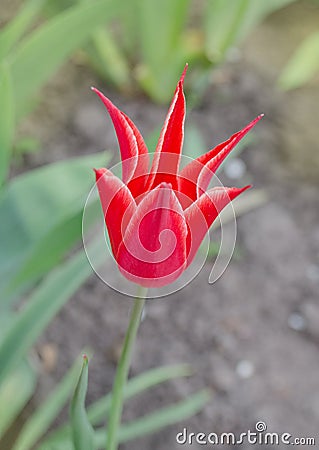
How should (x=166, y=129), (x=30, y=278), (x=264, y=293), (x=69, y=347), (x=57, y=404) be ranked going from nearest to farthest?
1. (x=166, y=129)
2. (x=30, y=278)
3. (x=57, y=404)
4. (x=69, y=347)
5. (x=264, y=293)

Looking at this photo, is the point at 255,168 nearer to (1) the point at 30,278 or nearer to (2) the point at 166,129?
(1) the point at 30,278

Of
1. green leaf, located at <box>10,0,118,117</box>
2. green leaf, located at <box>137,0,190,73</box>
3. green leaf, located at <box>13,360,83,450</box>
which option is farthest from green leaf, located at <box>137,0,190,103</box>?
green leaf, located at <box>13,360,83,450</box>

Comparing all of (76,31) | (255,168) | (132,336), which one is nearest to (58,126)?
(255,168)

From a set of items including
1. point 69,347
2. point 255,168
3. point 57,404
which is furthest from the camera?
point 255,168

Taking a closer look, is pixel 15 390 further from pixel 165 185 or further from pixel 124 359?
pixel 165 185

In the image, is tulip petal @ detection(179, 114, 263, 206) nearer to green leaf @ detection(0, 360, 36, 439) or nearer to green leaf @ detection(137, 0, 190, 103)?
green leaf @ detection(0, 360, 36, 439)

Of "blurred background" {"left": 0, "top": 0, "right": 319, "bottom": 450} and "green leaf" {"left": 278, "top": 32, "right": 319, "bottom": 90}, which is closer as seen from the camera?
"blurred background" {"left": 0, "top": 0, "right": 319, "bottom": 450}
